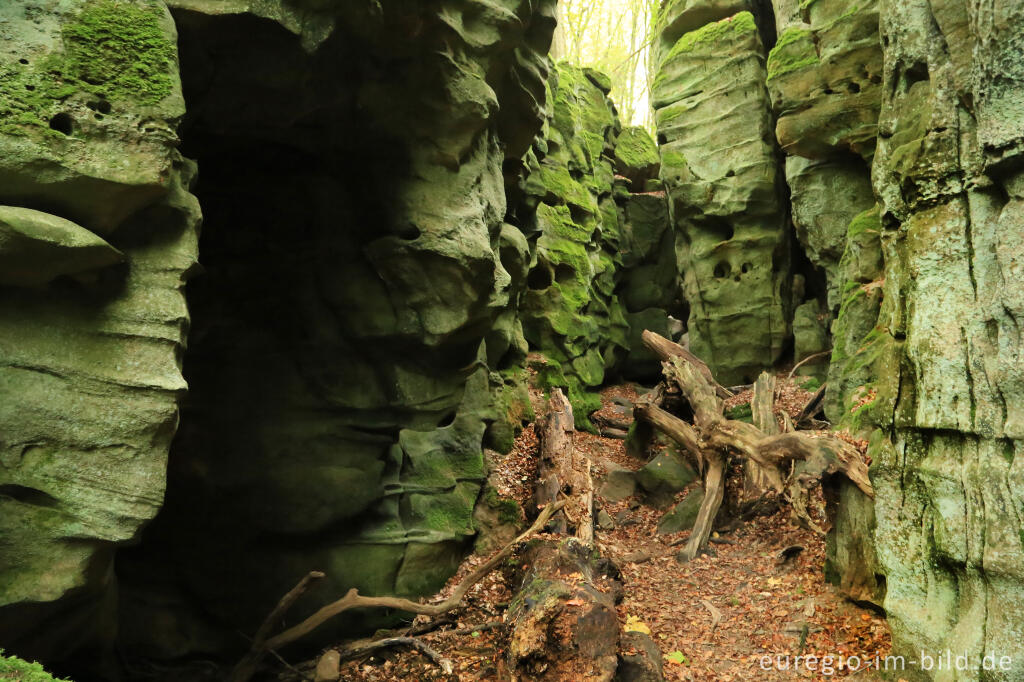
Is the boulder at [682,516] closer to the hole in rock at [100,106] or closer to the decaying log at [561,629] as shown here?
the decaying log at [561,629]

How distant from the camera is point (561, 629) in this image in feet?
18.5

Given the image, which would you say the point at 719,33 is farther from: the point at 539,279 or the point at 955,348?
the point at 955,348

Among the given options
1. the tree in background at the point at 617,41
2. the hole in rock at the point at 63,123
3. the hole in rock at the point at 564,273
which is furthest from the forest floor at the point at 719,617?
the tree in background at the point at 617,41

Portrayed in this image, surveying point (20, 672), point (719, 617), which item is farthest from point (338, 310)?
point (719, 617)

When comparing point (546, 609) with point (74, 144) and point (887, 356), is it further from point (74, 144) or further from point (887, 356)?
point (74, 144)

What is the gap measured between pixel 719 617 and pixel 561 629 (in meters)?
2.45

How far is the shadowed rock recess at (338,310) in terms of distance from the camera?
393cm

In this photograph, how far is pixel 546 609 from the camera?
577cm

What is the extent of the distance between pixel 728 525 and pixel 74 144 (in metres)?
9.23

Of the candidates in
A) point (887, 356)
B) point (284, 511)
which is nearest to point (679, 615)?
point (887, 356)

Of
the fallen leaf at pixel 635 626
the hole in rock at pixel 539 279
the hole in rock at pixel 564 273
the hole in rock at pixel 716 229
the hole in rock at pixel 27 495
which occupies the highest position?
the hole in rock at pixel 716 229

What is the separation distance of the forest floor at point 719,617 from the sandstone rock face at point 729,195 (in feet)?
32.7

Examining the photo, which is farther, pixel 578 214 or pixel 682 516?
pixel 578 214

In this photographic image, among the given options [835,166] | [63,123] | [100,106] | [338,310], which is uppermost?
[835,166]
